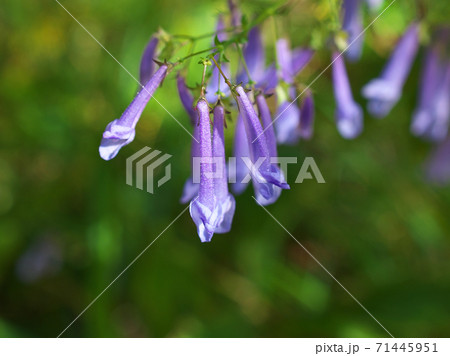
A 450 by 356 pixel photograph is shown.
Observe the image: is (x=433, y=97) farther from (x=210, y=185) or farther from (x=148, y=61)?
(x=210, y=185)

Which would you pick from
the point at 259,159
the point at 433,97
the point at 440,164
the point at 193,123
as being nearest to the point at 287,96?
the point at 193,123

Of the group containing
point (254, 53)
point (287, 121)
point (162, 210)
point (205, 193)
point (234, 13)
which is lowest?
point (162, 210)

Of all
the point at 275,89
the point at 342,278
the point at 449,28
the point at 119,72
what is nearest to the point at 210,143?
the point at 275,89

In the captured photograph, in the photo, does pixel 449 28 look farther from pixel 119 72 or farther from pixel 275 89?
pixel 119 72

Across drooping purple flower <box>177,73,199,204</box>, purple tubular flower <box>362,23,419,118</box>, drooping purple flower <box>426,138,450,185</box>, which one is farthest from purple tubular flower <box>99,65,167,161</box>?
drooping purple flower <box>426,138,450,185</box>

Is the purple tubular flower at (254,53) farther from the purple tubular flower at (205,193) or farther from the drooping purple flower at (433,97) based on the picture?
the drooping purple flower at (433,97)
